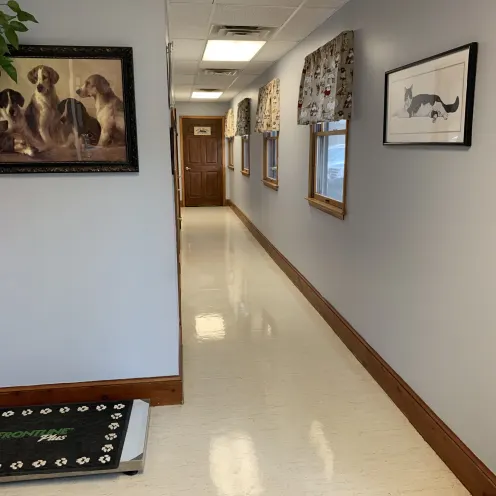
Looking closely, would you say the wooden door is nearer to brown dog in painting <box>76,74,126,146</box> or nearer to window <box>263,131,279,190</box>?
window <box>263,131,279,190</box>

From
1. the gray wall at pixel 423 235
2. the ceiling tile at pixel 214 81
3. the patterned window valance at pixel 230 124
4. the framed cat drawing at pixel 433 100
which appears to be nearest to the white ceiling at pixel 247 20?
the gray wall at pixel 423 235

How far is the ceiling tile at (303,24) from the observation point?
11.0 ft

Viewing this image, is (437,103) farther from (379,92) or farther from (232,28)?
(232,28)

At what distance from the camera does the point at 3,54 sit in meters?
2.00

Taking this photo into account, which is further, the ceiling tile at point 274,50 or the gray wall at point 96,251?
the ceiling tile at point 274,50

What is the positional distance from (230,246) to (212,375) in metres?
A: 3.73

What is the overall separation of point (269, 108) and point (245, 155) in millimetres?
2693

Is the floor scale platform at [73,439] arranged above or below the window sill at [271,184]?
below

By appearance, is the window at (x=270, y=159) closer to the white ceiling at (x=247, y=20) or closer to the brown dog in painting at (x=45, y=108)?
the white ceiling at (x=247, y=20)

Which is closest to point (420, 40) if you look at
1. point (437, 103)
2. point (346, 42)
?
point (437, 103)

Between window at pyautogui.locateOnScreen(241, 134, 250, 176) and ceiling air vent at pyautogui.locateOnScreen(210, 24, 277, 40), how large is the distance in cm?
341

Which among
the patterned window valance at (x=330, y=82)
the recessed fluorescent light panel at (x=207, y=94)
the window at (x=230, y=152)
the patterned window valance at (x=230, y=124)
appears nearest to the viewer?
the patterned window valance at (x=330, y=82)

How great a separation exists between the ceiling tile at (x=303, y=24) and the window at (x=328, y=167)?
0.78 metres

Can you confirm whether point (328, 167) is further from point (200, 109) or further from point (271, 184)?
point (200, 109)
